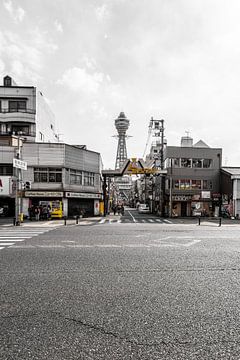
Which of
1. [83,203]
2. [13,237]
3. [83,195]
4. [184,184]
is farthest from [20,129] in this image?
[13,237]

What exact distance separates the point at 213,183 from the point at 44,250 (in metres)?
35.9

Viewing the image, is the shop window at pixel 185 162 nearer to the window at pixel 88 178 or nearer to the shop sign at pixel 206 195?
the shop sign at pixel 206 195

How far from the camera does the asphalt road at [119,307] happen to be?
3.46m

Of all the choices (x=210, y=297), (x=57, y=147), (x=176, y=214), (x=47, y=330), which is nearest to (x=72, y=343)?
(x=47, y=330)

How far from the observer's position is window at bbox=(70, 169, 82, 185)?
107 ft

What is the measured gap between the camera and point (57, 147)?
104ft

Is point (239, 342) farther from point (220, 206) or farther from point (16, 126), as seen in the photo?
point (16, 126)

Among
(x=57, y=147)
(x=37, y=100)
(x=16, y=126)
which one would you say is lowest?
(x=57, y=147)

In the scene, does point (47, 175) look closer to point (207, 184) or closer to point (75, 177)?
point (75, 177)

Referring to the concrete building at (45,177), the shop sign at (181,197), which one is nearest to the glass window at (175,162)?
the shop sign at (181,197)

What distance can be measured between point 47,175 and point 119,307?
28.2 m

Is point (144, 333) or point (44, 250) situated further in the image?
point (44, 250)

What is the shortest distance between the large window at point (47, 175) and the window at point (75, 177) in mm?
1798

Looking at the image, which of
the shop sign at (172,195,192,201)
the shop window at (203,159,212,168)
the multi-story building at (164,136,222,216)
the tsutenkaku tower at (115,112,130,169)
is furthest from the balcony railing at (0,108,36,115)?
the tsutenkaku tower at (115,112,130,169)
